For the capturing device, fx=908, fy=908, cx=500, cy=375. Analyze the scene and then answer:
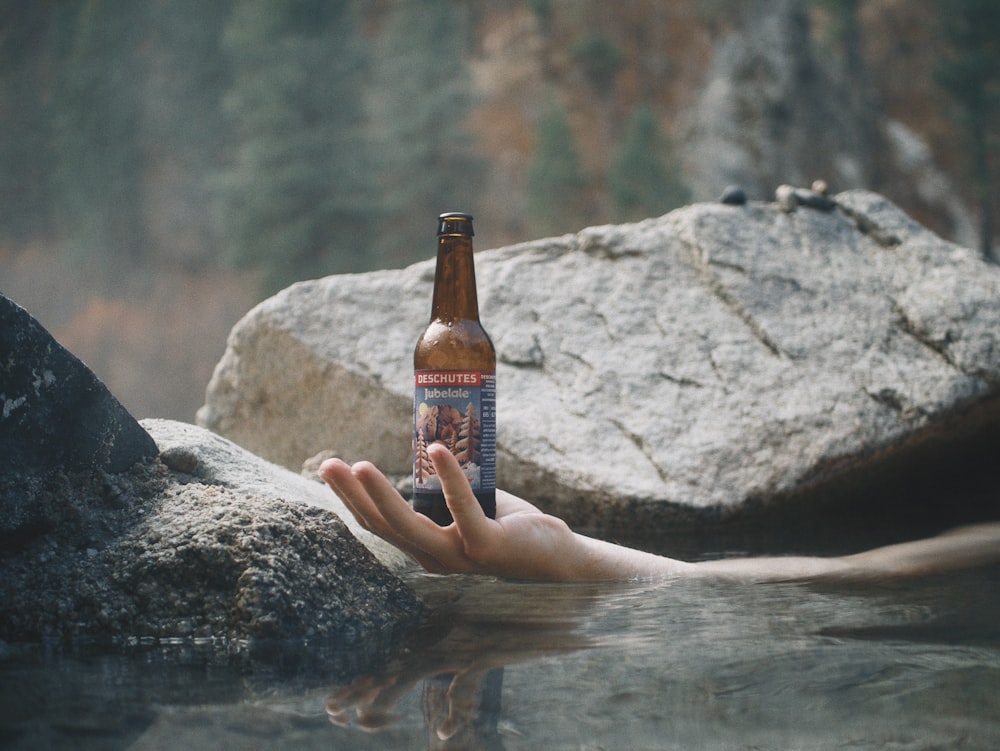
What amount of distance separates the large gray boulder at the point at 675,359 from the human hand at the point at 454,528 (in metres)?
1.24

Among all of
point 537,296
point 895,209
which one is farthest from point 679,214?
point 895,209

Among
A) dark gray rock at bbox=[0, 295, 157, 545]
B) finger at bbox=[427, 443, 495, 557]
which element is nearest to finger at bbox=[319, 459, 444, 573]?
finger at bbox=[427, 443, 495, 557]

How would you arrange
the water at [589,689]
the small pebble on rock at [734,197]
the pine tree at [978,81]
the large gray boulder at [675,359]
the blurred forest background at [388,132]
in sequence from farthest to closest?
the blurred forest background at [388,132], the pine tree at [978,81], the small pebble on rock at [734,197], the large gray boulder at [675,359], the water at [589,689]

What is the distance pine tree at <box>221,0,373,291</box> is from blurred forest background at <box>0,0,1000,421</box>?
0.06m

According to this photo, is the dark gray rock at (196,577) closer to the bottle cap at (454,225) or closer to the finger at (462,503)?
the finger at (462,503)

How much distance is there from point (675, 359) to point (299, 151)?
1843 centimetres

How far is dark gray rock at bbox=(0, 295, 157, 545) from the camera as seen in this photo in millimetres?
1859

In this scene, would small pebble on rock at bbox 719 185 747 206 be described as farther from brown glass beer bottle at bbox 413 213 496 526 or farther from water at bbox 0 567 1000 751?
water at bbox 0 567 1000 751

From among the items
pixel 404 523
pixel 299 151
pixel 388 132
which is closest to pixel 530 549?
pixel 404 523

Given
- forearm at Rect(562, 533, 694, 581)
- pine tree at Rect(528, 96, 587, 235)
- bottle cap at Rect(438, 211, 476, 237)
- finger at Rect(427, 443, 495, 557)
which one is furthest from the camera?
pine tree at Rect(528, 96, 587, 235)

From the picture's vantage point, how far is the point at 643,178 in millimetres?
21156

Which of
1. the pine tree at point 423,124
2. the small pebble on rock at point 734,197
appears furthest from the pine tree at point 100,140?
the small pebble on rock at point 734,197

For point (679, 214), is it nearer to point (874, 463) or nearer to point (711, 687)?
point (874, 463)

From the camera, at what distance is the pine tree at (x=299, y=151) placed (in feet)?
66.4
